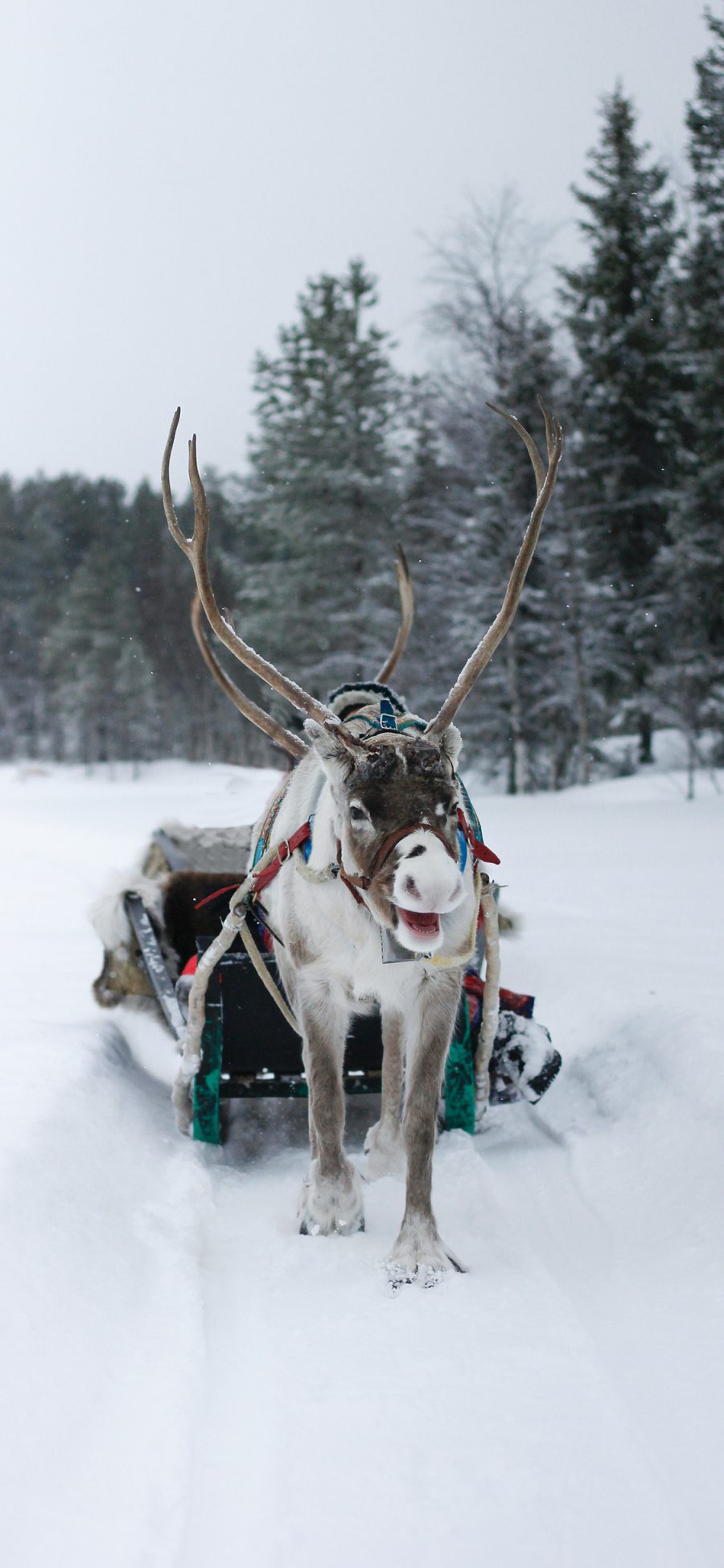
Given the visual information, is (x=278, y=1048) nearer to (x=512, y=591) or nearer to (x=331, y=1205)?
(x=331, y=1205)

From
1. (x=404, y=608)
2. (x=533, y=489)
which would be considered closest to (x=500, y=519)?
(x=533, y=489)

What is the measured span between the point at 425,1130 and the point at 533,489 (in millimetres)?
20127

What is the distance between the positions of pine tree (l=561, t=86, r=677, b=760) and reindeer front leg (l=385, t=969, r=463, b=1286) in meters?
20.6

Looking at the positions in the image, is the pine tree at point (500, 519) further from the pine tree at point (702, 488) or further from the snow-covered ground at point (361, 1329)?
the snow-covered ground at point (361, 1329)

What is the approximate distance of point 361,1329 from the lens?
2.60 meters

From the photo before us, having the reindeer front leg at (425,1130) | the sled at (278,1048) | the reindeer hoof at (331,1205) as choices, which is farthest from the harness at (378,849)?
the reindeer hoof at (331,1205)

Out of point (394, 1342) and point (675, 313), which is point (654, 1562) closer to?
point (394, 1342)

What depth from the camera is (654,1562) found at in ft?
5.77

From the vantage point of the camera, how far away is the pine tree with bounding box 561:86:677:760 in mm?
23781

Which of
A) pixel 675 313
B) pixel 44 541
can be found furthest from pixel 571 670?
pixel 44 541

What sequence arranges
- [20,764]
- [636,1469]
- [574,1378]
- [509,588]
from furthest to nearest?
[20,764]
[509,588]
[574,1378]
[636,1469]

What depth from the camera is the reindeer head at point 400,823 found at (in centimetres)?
257

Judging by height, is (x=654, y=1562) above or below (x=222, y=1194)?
above

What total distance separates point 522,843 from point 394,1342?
11.0 metres
